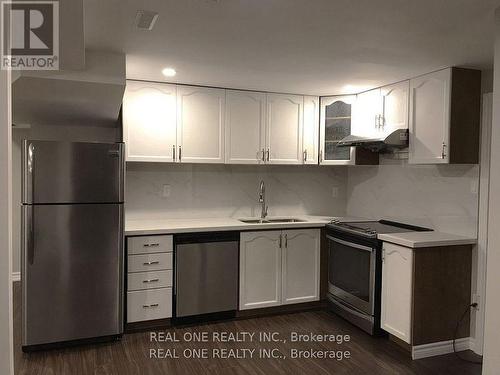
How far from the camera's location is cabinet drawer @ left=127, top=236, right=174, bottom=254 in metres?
3.35

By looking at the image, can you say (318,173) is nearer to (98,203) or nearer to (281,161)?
(281,161)

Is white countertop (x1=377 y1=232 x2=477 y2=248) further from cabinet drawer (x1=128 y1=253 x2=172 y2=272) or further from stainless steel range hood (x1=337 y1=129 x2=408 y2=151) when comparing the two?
cabinet drawer (x1=128 y1=253 x2=172 y2=272)

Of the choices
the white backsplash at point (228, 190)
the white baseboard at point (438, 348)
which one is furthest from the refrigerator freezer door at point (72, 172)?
the white baseboard at point (438, 348)

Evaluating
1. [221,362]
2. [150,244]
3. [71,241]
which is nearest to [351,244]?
[221,362]

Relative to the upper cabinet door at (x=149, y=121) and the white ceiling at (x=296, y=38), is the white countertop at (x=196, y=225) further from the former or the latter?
the white ceiling at (x=296, y=38)

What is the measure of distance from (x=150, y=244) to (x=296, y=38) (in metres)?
2.01

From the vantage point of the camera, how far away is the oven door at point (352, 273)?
3377 mm

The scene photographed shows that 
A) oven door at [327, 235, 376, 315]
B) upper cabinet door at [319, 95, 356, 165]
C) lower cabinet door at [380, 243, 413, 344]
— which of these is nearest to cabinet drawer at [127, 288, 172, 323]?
oven door at [327, 235, 376, 315]

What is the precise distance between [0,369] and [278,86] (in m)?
3.41

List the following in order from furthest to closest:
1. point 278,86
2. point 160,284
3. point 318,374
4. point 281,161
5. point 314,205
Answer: point 314,205 < point 281,161 < point 278,86 < point 160,284 < point 318,374

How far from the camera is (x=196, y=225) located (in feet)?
12.0

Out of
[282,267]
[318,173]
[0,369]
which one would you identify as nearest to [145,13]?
[0,369]

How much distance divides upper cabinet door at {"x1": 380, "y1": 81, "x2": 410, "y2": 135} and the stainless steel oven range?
0.91m

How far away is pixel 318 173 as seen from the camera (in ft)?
15.4
